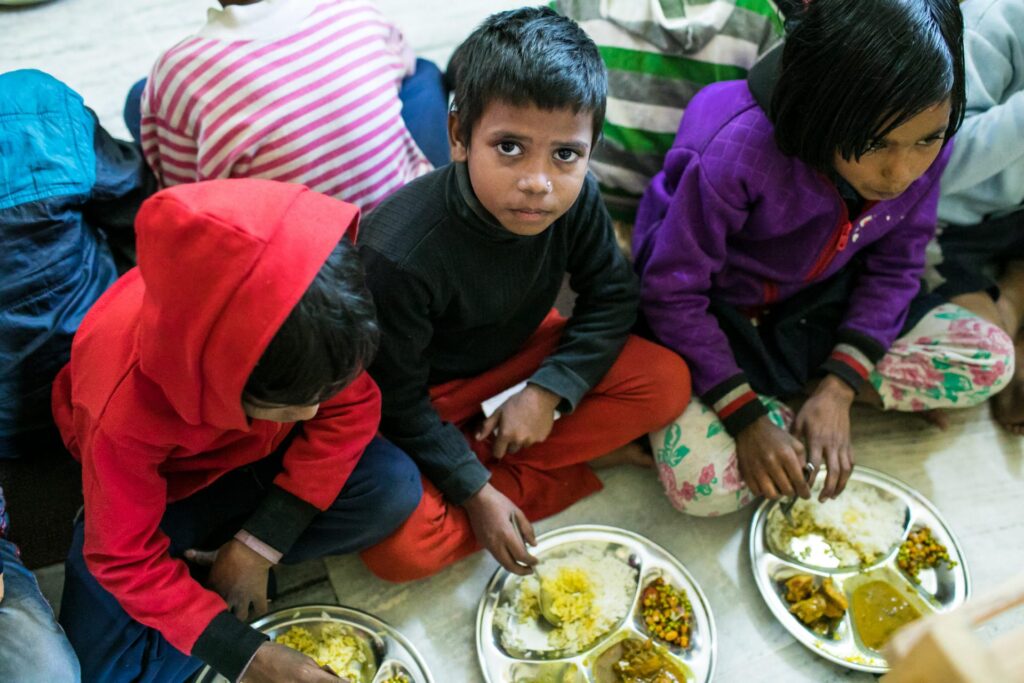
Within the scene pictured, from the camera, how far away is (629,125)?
1.34 m

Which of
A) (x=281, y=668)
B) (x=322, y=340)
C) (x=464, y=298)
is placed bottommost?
(x=281, y=668)

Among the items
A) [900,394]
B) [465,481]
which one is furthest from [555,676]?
[900,394]

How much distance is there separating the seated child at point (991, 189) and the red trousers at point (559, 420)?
0.56 meters

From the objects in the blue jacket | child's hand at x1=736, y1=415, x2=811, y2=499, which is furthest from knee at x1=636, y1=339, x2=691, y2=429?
the blue jacket

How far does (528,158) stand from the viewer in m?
0.91

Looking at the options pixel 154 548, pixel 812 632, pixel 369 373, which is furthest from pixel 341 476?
pixel 812 632

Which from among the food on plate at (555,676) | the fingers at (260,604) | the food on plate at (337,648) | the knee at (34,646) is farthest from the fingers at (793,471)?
the knee at (34,646)

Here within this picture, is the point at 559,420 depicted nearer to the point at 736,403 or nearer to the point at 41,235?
the point at 736,403

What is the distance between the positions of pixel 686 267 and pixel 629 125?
297 mm

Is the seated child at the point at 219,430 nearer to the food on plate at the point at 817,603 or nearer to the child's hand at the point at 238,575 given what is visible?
the child's hand at the point at 238,575

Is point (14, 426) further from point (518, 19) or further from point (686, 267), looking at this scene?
point (686, 267)

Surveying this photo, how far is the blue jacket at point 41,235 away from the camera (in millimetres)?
1068

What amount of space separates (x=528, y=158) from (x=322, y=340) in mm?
323

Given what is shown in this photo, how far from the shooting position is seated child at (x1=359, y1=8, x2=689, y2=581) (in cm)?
91
